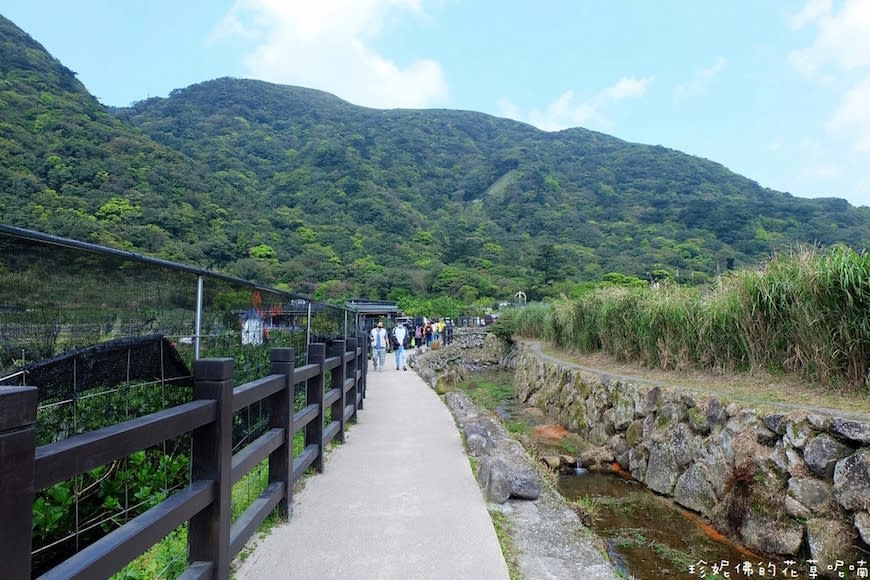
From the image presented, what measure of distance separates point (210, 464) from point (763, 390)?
6.03 metres

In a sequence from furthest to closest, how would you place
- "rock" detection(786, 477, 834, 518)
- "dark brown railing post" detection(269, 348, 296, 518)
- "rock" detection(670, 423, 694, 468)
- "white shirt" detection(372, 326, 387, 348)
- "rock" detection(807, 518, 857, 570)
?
1. "white shirt" detection(372, 326, 387, 348)
2. "rock" detection(670, 423, 694, 468)
3. "rock" detection(786, 477, 834, 518)
4. "rock" detection(807, 518, 857, 570)
5. "dark brown railing post" detection(269, 348, 296, 518)

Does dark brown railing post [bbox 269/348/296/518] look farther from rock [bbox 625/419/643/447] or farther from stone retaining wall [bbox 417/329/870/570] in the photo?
rock [bbox 625/419/643/447]

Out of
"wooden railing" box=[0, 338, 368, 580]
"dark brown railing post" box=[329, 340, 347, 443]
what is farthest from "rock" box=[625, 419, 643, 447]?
"wooden railing" box=[0, 338, 368, 580]

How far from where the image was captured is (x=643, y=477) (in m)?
6.54

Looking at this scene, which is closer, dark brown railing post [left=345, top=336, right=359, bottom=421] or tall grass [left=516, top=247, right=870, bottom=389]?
tall grass [left=516, top=247, right=870, bottom=389]

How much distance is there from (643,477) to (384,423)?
3.48 metres

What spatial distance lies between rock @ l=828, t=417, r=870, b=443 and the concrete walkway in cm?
295

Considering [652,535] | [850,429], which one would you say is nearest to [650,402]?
[652,535]

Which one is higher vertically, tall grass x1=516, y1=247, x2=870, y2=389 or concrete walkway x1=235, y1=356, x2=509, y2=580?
tall grass x1=516, y1=247, x2=870, y2=389

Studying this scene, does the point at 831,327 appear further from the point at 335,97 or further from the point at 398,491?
the point at 335,97

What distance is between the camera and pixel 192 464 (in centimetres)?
219

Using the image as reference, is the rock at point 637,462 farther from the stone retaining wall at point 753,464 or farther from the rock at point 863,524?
the rock at point 863,524

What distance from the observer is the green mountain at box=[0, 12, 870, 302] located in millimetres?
43403

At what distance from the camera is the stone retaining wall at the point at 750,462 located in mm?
3984
